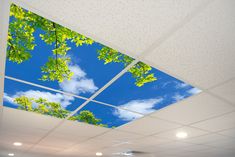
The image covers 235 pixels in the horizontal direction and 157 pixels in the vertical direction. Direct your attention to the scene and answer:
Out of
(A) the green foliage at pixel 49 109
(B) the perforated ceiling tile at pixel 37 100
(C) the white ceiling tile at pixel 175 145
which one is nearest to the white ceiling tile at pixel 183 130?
(C) the white ceiling tile at pixel 175 145

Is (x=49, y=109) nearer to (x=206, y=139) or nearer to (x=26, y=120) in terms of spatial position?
(x=26, y=120)

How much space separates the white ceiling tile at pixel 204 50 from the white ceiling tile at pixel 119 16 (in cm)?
11

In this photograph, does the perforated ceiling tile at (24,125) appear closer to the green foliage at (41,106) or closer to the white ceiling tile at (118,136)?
the green foliage at (41,106)

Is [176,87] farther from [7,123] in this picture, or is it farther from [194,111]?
[7,123]

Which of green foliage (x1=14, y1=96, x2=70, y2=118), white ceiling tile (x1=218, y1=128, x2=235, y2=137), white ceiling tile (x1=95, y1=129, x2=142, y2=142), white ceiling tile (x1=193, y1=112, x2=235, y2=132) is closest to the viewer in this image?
green foliage (x1=14, y1=96, x2=70, y2=118)

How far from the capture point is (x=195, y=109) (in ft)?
7.24

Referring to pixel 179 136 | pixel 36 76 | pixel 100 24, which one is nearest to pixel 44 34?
pixel 100 24

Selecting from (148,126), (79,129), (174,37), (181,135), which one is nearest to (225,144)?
(181,135)

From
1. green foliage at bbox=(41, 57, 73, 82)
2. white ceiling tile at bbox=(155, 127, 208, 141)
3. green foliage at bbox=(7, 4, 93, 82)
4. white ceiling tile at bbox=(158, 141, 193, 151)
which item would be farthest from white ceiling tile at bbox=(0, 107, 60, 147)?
white ceiling tile at bbox=(158, 141, 193, 151)

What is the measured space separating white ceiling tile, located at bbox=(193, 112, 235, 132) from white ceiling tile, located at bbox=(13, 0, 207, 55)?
70.2 inches

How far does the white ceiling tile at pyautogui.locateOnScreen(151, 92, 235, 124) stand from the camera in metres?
2.00

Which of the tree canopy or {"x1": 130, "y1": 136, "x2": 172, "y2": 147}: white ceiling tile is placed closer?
the tree canopy

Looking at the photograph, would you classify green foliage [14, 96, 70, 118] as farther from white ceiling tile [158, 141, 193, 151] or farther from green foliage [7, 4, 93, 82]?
white ceiling tile [158, 141, 193, 151]

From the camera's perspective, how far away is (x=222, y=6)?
1038 millimetres
